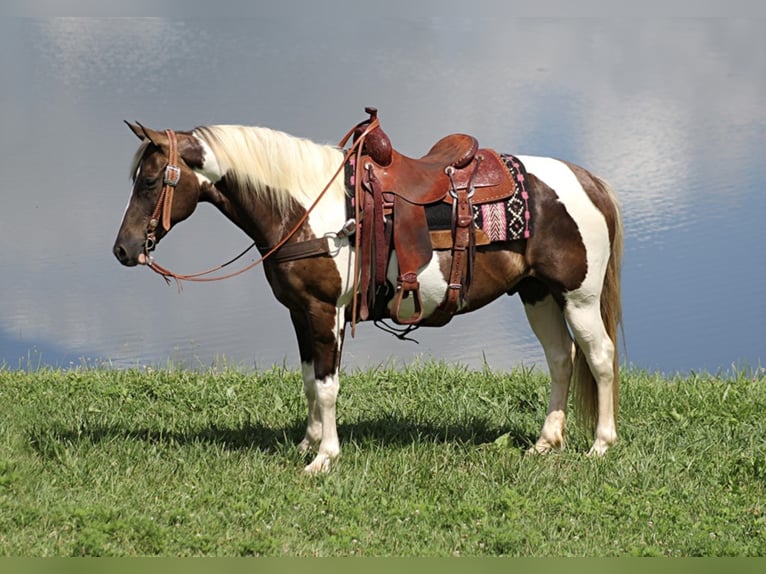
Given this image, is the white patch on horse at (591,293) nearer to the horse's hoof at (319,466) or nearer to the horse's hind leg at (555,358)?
the horse's hind leg at (555,358)

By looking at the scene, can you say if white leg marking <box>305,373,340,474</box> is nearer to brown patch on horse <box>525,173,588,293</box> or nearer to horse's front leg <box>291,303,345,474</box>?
horse's front leg <box>291,303,345,474</box>

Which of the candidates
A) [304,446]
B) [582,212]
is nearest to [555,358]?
[582,212]

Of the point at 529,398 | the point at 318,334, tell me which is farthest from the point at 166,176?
the point at 529,398

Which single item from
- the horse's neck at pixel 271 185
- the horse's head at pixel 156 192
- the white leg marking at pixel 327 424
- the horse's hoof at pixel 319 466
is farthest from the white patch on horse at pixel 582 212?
the horse's head at pixel 156 192

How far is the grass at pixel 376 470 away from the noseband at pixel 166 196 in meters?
1.46

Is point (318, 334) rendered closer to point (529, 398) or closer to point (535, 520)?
point (535, 520)

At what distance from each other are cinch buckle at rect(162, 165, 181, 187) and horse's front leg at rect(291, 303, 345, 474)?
1109 millimetres

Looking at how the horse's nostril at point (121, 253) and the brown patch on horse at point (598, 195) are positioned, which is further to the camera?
the brown patch on horse at point (598, 195)

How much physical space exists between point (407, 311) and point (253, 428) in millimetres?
1637

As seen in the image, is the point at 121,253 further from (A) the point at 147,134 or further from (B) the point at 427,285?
(B) the point at 427,285

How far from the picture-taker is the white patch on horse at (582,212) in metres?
7.41

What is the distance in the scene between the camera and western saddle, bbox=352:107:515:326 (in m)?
7.05

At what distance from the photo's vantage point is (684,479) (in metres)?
7.23

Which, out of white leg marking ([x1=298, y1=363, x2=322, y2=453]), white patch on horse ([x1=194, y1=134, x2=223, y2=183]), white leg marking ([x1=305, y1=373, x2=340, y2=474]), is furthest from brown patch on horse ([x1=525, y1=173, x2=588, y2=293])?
white patch on horse ([x1=194, y1=134, x2=223, y2=183])
